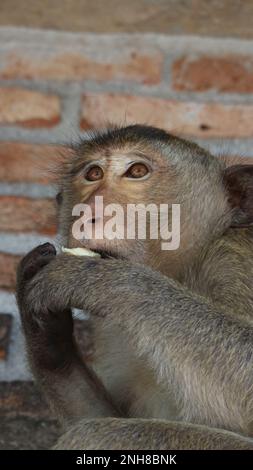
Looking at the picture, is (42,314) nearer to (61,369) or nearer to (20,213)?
(61,369)

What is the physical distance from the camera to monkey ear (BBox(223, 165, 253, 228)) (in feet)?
7.22

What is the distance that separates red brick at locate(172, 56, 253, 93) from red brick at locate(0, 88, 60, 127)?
0.99 ft

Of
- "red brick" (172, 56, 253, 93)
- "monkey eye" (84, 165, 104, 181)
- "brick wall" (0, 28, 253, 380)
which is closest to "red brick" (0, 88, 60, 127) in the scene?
"brick wall" (0, 28, 253, 380)

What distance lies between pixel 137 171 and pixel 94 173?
0.33 feet

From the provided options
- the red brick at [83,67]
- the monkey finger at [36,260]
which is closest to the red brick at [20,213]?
the red brick at [83,67]

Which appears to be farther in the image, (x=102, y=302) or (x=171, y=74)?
(x=171, y=74)

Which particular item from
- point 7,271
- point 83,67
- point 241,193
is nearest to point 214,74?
point 83,67

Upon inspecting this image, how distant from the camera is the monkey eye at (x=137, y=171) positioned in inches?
86.2

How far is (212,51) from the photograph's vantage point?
2713mm

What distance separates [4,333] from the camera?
2633 millimetres

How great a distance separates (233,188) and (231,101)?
53cm

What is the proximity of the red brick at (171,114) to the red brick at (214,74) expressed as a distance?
0.04 metres
